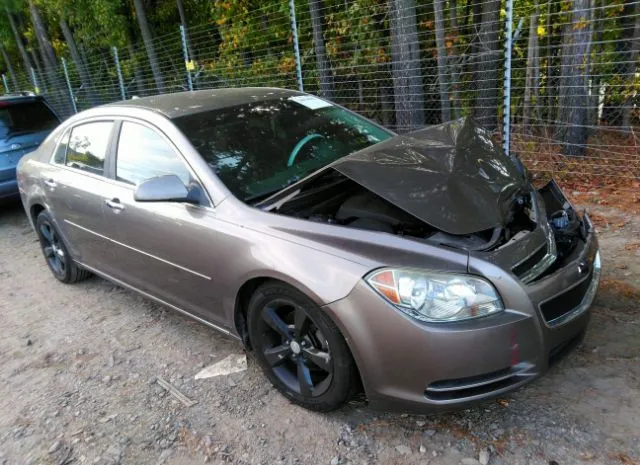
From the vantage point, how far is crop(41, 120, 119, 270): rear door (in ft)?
Result: 12.5

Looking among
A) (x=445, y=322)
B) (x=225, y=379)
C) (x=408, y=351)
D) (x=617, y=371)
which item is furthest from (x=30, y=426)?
(x=617, y=371)

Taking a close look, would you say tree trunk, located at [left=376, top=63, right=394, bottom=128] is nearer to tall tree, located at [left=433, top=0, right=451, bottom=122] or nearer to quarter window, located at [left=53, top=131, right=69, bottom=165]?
tall tree, located at [left=433, top=0, right=451, bottom=122]

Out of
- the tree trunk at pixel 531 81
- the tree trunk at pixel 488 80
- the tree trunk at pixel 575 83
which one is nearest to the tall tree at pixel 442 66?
the tree trunk at pixel 488 80

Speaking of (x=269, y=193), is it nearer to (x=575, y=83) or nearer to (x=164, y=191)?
(x=164, y=191)

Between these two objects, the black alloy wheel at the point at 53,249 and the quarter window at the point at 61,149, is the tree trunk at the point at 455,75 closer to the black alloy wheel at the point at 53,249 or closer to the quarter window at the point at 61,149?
the quarter window at the point at 61,149

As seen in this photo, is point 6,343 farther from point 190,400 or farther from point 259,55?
point 259,55

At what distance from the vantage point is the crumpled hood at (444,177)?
2498 millimetres

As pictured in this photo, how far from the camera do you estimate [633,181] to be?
568 centimetres

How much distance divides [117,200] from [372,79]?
17.6 ft

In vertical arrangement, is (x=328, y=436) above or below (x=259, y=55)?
below

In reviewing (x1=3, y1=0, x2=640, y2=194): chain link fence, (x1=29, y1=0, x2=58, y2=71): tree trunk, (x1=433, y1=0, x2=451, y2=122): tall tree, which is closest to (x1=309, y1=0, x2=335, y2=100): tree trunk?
(x1=3, y1=0, x2=640, y2=194): chain link fence

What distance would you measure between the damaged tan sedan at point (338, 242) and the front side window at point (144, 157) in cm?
1

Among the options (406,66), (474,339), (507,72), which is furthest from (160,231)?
(406,66)

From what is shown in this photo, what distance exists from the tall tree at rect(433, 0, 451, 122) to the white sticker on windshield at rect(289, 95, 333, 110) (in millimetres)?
3439
